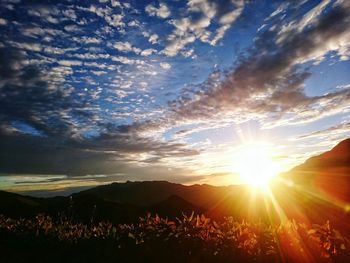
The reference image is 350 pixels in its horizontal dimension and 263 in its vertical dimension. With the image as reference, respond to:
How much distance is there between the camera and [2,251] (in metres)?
8.64

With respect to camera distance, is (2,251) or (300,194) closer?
(2,251)

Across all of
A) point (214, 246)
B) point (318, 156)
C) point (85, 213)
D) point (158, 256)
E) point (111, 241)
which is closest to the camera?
point (214, 246)

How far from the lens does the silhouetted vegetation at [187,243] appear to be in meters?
5.20

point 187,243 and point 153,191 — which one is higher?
point 153,191

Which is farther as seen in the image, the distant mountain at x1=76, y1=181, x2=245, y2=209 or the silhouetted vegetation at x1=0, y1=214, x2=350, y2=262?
the distant mountain at x1=76, y1=181, x2=245, y2=209

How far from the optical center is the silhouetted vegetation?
5.20 meters

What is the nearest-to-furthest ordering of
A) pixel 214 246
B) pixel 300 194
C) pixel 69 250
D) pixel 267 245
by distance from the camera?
pixel 267 245, pixel 214 246, pixel 69 250, pixel 300 194

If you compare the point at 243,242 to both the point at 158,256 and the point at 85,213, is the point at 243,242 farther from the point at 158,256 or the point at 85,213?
the point at 85,213

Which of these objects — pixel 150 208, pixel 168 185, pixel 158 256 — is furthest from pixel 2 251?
pixel 168 185

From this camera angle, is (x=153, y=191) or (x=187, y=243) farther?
(x=153, y=191)

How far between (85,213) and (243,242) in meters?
28.6

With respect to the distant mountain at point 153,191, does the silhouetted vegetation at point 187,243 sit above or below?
below

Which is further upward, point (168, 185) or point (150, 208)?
point (168, 185)

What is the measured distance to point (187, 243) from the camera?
629 centimetres
